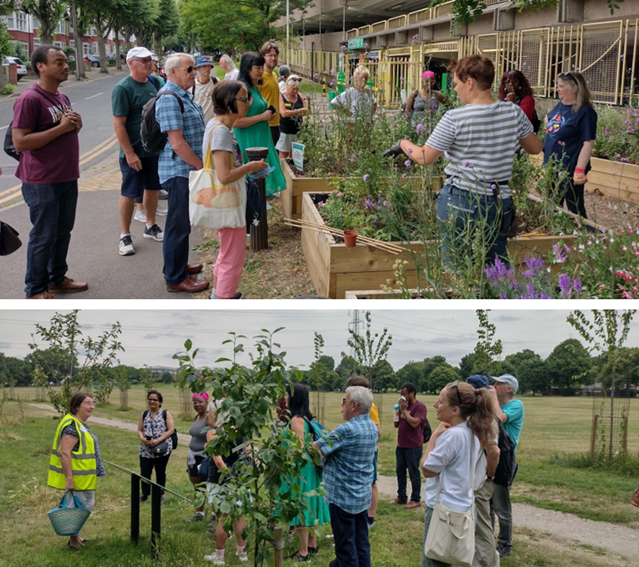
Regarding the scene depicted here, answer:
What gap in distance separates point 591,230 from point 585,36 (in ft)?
34.9

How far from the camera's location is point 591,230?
4.95m

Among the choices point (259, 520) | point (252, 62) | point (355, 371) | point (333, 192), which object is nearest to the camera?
point (259, 520)

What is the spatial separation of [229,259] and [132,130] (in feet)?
5.06

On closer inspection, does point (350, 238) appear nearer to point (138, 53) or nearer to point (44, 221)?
point (44, 221)

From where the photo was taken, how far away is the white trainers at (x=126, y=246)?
17.6 ft

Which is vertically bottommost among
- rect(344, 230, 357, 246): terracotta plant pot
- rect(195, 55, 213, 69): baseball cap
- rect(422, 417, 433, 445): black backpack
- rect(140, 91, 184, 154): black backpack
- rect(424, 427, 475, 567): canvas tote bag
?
rect(424, 427, 475, 567): canvas tote bag

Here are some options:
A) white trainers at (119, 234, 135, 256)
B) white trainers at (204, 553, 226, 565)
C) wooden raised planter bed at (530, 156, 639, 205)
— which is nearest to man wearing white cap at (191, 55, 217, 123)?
white trainers at (119, 234, 135, 256)

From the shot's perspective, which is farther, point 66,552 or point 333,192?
point 333,192

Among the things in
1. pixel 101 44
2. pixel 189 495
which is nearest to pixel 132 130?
pixel 189 495

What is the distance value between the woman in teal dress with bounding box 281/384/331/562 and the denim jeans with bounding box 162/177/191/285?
135 centimetres

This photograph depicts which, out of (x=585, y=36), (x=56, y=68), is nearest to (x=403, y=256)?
(x=56, y=68)

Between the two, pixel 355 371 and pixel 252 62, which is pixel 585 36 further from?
pixel 355 371

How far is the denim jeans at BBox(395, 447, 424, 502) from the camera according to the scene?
461 cm

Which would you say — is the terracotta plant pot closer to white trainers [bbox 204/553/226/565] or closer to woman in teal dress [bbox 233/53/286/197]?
woman in teal dress [bbox 233/53/286/197]
